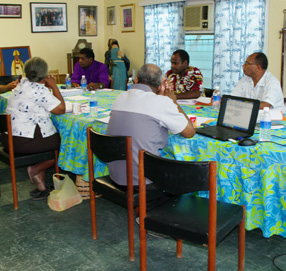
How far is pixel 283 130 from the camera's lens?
8.86 feet

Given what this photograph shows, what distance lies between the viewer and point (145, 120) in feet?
7.77

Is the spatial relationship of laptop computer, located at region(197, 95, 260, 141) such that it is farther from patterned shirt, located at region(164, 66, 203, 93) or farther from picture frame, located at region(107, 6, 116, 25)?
picture frame, located at region(107, 6, 116, 25)

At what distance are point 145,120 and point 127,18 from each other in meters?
6.01

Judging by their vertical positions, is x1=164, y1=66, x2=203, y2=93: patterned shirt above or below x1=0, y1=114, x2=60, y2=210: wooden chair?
above

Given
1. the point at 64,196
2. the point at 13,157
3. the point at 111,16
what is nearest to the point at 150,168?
the point at 64,196

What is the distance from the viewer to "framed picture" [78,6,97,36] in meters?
8.30

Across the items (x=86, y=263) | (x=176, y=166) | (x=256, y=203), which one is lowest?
(x=86, y=263)

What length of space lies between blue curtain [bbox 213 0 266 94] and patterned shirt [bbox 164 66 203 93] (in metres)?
1.64

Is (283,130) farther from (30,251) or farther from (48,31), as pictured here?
(48,31)

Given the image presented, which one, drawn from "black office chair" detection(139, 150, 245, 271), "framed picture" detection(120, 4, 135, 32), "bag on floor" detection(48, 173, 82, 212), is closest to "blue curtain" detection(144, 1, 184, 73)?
"framed picture" detection(120, 4, 135, 32)

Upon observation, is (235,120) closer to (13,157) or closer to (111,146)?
(111,146)

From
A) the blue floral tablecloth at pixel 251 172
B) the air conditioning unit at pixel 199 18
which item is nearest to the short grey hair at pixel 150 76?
the blue floral tablecloth at pixel 251 172

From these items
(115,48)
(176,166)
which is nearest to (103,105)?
(176,166)

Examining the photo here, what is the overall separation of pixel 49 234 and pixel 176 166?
1.40 metres
